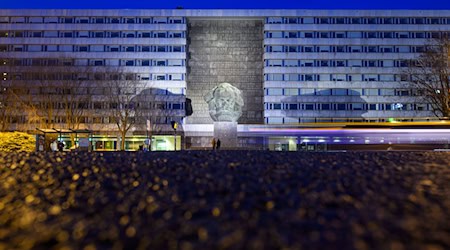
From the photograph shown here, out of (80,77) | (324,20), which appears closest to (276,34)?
(324,20)

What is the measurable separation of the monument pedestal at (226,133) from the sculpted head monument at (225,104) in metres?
0.49

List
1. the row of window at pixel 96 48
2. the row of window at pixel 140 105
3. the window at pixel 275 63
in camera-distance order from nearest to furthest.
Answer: the row of window at pixel 140 105 < the row of window at pixel 96 48 < the window at pixel 275 63

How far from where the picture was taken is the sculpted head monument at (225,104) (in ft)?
145

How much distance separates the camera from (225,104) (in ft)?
145

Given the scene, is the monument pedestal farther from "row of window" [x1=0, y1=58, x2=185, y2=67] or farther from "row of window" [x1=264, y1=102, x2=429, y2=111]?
"row of window" [x1=0, y1=58, x2=185, y2=67]

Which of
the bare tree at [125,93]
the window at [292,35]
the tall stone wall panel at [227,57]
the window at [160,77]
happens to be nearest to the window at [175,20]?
the tall stone wall panel at [227,57]

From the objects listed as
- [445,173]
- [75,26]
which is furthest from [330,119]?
[445,173]

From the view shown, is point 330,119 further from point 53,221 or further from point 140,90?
point 53,221

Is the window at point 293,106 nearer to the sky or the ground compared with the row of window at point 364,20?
nearer to the ground

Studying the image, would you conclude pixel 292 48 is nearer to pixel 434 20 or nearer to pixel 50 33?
pixel 434 20

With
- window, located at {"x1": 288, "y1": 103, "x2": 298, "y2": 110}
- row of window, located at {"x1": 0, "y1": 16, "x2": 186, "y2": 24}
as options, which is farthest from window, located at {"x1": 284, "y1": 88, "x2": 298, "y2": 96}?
row of window, located at {"x1": 0, "y1": 16, "x2": 186, "y2": 24}

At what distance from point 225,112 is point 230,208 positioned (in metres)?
41.0

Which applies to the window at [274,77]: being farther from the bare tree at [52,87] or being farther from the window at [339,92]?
the bare tree at [52,87]

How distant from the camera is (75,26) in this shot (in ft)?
352
